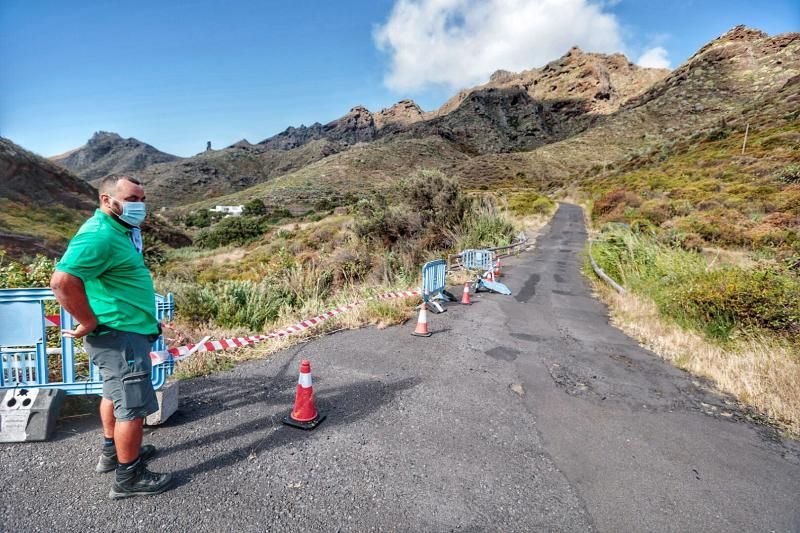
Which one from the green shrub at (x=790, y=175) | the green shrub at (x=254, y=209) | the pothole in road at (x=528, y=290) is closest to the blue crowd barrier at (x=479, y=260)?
the pothole in road at (x=528, y=290)

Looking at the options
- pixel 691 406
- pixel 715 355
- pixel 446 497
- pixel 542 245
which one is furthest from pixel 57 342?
pixel 542 245

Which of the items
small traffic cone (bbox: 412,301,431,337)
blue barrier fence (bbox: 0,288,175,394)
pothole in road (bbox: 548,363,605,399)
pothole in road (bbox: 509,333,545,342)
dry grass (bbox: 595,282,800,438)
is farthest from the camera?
pothole in road (bbox: 509,333,545,342)

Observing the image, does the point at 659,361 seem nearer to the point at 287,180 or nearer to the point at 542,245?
the point at 542,245

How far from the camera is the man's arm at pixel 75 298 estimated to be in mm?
2301

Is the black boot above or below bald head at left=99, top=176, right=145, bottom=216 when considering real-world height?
below

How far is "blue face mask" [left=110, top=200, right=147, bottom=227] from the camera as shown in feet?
8.71

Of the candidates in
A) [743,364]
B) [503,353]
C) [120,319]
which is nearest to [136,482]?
[120,319]

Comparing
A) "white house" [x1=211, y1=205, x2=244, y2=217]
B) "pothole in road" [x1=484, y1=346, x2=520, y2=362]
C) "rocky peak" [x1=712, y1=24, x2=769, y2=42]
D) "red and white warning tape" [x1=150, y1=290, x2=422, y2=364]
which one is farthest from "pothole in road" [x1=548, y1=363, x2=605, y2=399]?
"rocky peak" [x1=712, y1=24, x2=769, y2=42]

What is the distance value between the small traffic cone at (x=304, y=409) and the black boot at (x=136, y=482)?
1117mm

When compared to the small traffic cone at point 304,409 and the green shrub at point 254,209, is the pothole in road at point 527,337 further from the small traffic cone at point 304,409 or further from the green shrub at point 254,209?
the green shrub at point 254,209

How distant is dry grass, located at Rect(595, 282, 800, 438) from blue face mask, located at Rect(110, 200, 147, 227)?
632 centimetres

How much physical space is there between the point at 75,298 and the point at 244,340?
2827mm

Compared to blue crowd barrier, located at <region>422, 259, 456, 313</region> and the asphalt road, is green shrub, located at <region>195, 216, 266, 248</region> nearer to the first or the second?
blue crowd barrier, located at <region>422, 259, 456, 313</region>

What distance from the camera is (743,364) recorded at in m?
5.19
